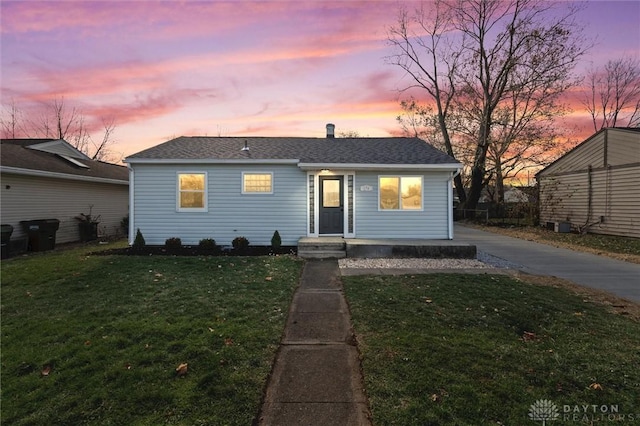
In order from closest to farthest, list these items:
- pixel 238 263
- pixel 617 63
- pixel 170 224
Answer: pixel 238 263 < pixel 170 224 < pixel 617 63

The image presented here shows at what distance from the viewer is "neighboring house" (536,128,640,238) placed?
43.8ft

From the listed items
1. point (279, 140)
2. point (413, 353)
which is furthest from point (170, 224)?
point (413, 353)

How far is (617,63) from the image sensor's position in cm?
2917

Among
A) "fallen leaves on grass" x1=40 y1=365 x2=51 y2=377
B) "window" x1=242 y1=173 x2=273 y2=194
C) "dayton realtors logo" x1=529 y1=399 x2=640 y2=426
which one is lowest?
"dayton realtors logo" x1=529 y1=399 x2=640 y2=426

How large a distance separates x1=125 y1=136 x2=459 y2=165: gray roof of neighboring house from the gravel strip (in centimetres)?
337

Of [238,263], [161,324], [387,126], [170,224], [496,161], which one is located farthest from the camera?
[387,126]

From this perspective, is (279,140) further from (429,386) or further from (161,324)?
(429,386)

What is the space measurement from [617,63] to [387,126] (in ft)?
71.8

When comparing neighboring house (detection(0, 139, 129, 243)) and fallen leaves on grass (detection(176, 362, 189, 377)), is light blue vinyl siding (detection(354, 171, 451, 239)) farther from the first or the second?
neighboring house (detection(0, 139, 129, 243))

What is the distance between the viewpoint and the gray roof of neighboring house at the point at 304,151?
411 inches

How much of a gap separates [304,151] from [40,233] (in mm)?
9615

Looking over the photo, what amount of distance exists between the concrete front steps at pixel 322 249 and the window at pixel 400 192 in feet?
7.78

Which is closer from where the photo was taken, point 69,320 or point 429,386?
point 429,386

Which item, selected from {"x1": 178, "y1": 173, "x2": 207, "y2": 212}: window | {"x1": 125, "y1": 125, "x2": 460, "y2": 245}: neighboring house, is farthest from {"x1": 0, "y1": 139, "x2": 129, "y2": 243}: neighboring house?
{"x1": 178, "y1": 173, "x2": 207, "y2": 212}: window
